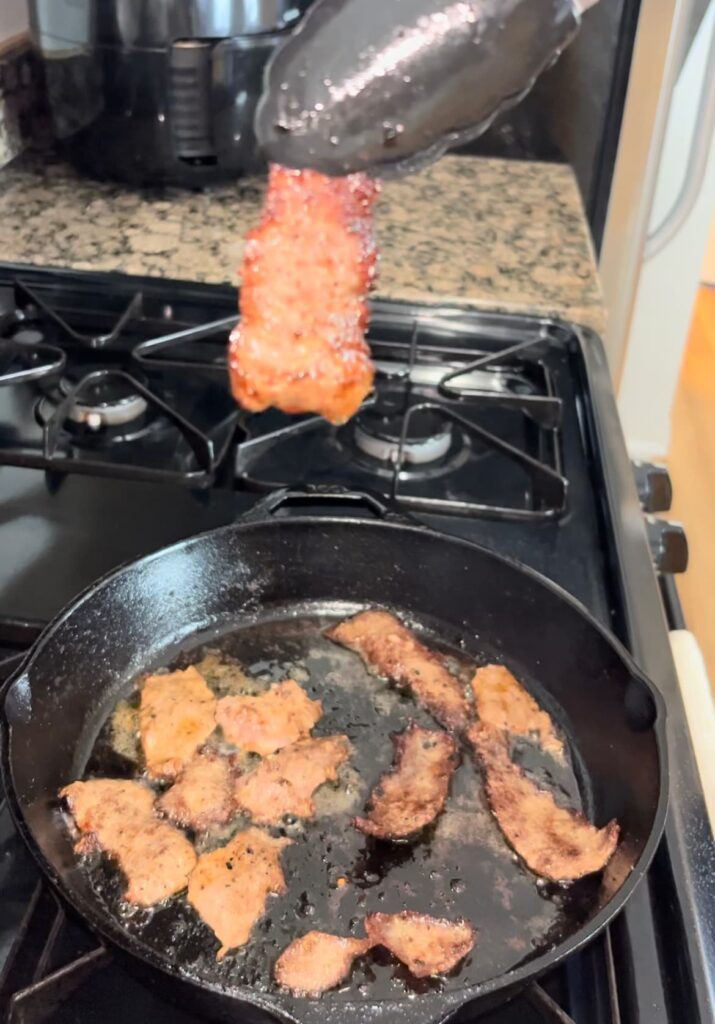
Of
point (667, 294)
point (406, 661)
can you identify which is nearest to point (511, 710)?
point (406, 661)

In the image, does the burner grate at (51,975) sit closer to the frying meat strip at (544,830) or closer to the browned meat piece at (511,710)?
the frying meat strip at (544,830)

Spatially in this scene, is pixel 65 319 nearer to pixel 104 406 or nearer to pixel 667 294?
pixel 104 406

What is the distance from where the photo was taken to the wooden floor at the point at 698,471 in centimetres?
176

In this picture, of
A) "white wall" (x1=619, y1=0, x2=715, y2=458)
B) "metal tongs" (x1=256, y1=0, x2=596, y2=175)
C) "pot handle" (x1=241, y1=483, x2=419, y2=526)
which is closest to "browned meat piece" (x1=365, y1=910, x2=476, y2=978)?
"pot handle" (x1=241, y1=483, x2=419, y2=526)

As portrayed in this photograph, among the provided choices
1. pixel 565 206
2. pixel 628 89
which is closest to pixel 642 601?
pixel 565 206

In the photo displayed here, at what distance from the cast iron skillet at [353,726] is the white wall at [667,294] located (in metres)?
1.21

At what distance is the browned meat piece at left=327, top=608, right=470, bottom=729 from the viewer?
69cm

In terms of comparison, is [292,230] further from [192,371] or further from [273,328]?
[192,371]

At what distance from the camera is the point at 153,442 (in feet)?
2.80

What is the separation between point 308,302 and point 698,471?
5.32 feet

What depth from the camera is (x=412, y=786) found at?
1.99ft

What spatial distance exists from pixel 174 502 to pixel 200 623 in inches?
4.2

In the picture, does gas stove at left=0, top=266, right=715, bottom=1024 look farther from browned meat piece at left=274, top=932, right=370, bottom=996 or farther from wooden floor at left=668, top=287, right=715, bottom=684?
wooden floor at left=668, top=287, right=715, bottom=684

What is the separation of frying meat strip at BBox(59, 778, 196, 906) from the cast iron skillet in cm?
1
